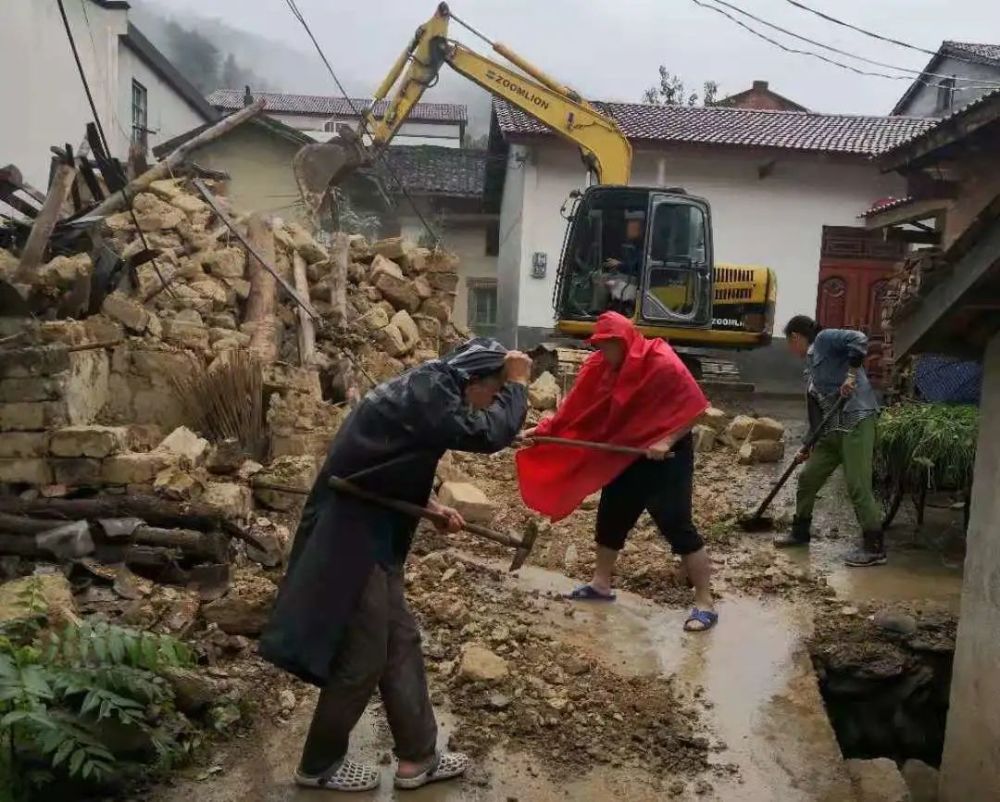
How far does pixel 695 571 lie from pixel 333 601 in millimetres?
2503

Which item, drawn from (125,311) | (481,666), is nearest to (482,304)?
(125,311)

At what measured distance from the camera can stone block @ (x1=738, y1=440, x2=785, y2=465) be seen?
29.7 ft

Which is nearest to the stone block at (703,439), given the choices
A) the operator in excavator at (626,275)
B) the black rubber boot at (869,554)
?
the operator in excavator at (626,275)

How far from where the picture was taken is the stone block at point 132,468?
16.2 ft

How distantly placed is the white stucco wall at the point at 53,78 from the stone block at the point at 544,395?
844 cm

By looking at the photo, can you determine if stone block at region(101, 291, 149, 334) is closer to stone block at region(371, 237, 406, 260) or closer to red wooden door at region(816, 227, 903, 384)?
stone block at region(371, 237, 406, 260)

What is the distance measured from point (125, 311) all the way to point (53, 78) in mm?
10076

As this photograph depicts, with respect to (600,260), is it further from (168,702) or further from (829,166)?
(168,702)

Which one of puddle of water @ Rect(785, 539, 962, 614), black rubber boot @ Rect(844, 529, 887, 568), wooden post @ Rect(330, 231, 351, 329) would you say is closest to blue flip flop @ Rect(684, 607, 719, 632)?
puddle of water @ Rect(785, 539, 962, 614)

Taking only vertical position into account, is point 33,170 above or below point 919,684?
above

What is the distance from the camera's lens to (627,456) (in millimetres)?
4812

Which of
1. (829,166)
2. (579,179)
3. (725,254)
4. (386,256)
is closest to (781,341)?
(725,254)

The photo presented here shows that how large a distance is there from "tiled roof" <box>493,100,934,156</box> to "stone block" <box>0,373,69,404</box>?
1176 centimetres

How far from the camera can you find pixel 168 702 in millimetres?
3312
